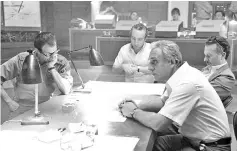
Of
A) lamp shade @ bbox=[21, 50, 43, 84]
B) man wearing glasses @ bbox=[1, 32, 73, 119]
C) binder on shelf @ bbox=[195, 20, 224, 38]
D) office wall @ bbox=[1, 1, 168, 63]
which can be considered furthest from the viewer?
office wall @ bbox=[1, 1, 168, 63]

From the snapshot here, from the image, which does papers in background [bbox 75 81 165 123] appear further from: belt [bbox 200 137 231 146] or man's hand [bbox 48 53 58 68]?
belt [bbox 200 137 231 146]

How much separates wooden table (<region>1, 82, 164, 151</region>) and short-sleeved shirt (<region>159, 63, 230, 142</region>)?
7.9 inches

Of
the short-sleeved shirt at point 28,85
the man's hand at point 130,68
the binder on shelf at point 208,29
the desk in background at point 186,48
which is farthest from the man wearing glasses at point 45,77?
the binder on shelf at point 208,29

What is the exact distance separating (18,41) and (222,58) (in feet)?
18.6

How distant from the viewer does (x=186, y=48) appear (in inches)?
175

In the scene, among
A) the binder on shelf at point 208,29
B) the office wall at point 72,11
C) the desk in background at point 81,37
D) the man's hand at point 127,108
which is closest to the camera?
the man's hand at point 127,108

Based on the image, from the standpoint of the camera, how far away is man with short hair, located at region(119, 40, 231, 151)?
1711 millimetres

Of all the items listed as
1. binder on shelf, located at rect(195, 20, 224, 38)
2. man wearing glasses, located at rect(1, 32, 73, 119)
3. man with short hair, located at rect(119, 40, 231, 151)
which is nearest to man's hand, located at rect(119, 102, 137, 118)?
man with short hair, located at rect(119, 40, 231, 151)

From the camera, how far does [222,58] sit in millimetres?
2768

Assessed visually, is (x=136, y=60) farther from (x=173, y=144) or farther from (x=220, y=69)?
(x=173, y=144)

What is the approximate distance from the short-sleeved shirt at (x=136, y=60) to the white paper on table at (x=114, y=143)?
210cm

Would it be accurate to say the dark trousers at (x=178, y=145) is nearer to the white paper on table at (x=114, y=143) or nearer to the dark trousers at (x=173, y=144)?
the dark trousers at (x=173, y=144)

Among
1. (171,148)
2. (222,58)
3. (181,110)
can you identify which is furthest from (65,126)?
(222,58)

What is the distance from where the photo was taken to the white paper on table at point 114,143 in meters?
1.37
